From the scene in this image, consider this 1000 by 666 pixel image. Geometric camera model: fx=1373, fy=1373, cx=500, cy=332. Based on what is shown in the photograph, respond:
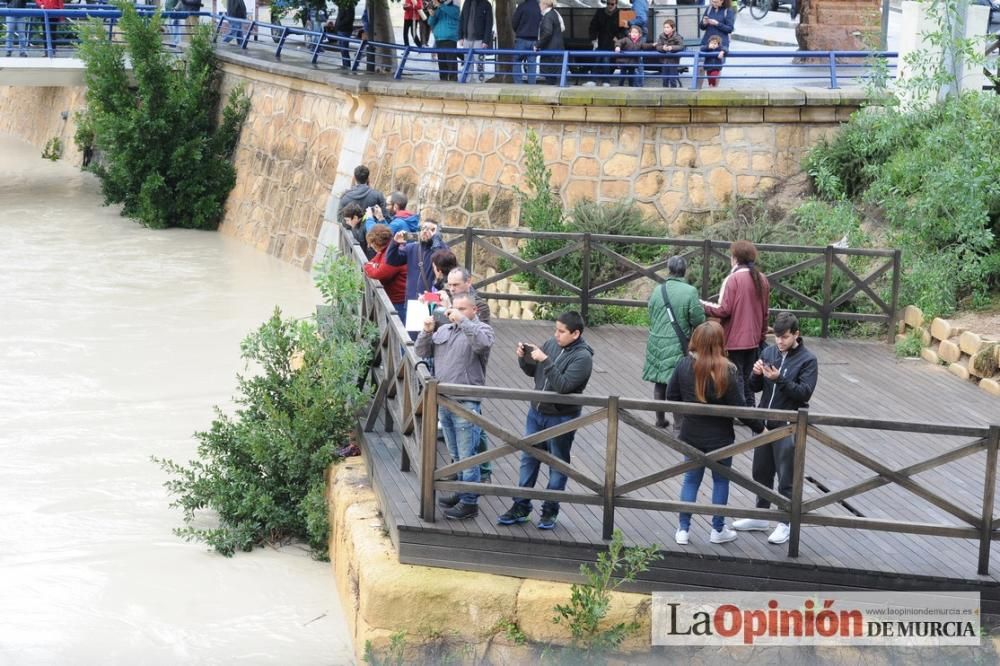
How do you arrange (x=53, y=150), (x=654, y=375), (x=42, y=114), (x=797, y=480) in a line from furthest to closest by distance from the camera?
(x=42, y=114), (x=53, y=150), (x=654, y=375), (x=797, y=480)

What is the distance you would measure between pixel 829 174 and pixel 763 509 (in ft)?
27.9

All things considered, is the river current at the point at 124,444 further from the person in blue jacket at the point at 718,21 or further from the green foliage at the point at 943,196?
the green foliage at the point at 943,196

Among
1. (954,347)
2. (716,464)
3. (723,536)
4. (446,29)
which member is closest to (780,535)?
(723,536)

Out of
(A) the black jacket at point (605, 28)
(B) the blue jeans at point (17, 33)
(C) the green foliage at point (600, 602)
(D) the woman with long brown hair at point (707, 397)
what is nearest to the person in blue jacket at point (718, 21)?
(A) the black jacket at point (605, 28)

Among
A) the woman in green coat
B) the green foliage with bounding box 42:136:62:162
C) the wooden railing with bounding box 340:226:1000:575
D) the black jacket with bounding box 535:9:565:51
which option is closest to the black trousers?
the wooden railing with bounding box 340:226:1000:575

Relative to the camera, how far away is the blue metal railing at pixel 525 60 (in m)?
17.1

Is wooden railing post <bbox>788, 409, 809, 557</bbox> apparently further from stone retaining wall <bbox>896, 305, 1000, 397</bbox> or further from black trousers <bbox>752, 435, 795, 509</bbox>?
stone retaining wall <bbox>896, 305, 1000, 397</bbox>

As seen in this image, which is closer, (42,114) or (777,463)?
(777,463)

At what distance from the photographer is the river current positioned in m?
9.11

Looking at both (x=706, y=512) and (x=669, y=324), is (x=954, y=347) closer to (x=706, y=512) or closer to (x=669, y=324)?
(x=669, y=324)

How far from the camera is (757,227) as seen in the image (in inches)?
621

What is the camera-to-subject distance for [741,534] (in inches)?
320

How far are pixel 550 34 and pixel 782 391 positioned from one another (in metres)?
10.6

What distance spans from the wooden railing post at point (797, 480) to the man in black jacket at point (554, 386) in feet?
4.01
